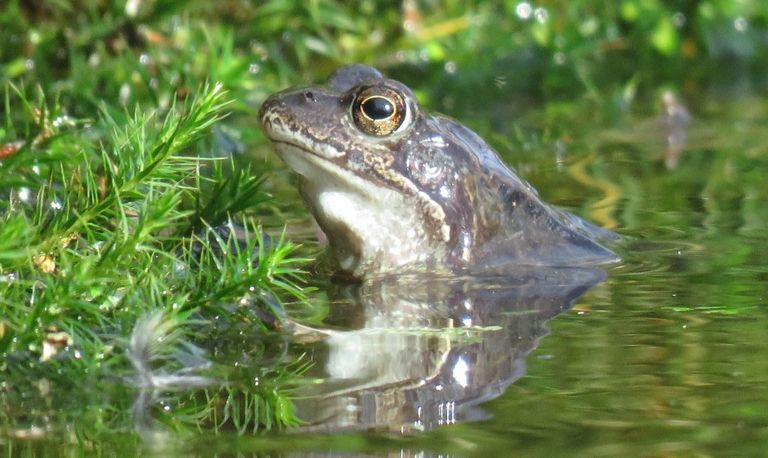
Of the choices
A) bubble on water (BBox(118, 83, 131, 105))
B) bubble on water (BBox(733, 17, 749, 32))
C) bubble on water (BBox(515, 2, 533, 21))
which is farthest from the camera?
bubble on water (BBox(733, 17, 749, 32))

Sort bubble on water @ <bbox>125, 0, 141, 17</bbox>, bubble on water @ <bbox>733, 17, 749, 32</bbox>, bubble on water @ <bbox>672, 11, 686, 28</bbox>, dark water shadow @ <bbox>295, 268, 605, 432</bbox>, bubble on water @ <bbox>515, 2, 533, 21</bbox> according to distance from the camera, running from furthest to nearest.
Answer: bubble on water @ <bbox>733, 17, 749, 32</bbox>
bubble on water @ <bbox>672, 11, 686, 28</bbox>
bubble on water @ <bbox>515, 2, 533, 21</bbox>
bubble on water @ <bbox>125, 0, 141, 17</bbox>
dark water shadow @ <bbox>295, 268, 605, 432</bbox>

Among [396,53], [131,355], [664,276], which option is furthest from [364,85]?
[396,53]

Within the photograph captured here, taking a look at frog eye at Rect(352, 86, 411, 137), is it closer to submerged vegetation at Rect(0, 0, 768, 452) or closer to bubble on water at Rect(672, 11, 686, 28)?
submerged vegetation at Rect(0, 0, 768, 452)

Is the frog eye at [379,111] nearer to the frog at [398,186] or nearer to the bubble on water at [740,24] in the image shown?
the frog at [398,186]

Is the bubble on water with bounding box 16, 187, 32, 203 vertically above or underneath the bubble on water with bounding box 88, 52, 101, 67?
underneath

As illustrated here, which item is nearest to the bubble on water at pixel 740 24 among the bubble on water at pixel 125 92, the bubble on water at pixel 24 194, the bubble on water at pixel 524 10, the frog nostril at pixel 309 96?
the bubble on water at pixel 524 10

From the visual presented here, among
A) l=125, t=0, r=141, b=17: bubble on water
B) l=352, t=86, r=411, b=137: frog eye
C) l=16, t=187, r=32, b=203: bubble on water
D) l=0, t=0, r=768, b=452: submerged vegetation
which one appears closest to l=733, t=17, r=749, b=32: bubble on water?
l=0, t=0, r=768, b=452: submerged vegetation

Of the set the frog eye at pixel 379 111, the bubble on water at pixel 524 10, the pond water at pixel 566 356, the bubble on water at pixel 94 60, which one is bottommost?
the pond water at pixel 566 356
